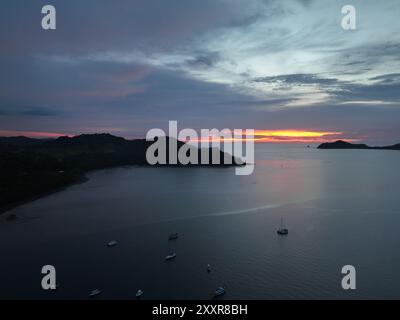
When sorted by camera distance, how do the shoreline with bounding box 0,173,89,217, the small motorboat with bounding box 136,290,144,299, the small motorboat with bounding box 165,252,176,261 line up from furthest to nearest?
the shoreline with bounding box 0,173,89,217 < the small motorboat with bounding box 165,252,176,261 < the small motorboat with bounding box 136,290,144,299

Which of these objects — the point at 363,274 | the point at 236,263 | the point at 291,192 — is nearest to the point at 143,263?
the point at 236,263

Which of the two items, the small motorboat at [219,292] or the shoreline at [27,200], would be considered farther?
the shoreline at [27,200]

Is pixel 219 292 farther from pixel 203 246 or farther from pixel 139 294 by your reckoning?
pixel 203 246

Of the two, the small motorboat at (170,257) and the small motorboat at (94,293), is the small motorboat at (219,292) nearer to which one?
the small motorboat at (170,257)

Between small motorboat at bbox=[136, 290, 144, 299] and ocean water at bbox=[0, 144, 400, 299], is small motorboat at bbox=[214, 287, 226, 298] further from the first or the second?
small motorboat at bbox=[136, 290, 144, 299]

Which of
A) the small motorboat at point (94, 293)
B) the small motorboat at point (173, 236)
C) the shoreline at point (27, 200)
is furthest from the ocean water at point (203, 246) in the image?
the shoreline at point (27, 200)

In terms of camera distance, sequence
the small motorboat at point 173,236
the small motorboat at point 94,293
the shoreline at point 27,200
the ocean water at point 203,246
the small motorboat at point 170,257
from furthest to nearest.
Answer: the shoreline at point 27,200
the small motorboat at point 173,236
the small motorboat at point 170,257
the ocean water at point 203,246
the small motorboat at point 94,293

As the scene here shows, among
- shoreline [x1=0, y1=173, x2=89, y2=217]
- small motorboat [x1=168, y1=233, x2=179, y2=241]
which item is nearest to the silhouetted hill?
shoreline [x1=0, y1=173, x2=89, y2=217]
